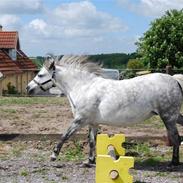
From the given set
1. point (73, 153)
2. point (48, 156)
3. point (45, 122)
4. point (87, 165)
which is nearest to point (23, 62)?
point (45, 122)

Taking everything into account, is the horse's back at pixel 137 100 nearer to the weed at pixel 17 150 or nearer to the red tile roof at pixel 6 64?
the weed at pixel 17 150

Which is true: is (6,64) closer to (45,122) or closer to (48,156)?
(45,122)

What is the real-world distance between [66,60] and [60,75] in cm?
27

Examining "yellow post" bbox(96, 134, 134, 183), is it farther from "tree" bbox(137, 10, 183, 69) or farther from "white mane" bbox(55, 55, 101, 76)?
"tree" bbox(137, 10, 183, 69)

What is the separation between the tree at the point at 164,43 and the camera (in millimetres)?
32969

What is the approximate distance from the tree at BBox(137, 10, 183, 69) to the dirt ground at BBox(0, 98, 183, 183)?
20.1m

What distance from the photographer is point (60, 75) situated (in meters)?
8.20

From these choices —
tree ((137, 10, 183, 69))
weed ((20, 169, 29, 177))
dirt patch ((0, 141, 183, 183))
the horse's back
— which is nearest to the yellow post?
dirt patch ((0, 141, 183, 183))

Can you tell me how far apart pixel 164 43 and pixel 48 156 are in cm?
2529

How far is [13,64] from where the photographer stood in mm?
38344

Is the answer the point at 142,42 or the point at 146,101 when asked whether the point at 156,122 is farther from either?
the point at 142,42

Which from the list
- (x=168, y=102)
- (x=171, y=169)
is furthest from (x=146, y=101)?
(x=171, y=169)

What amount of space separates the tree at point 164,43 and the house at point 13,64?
25.8ft

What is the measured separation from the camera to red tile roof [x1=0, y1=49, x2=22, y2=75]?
3503 centimetres
